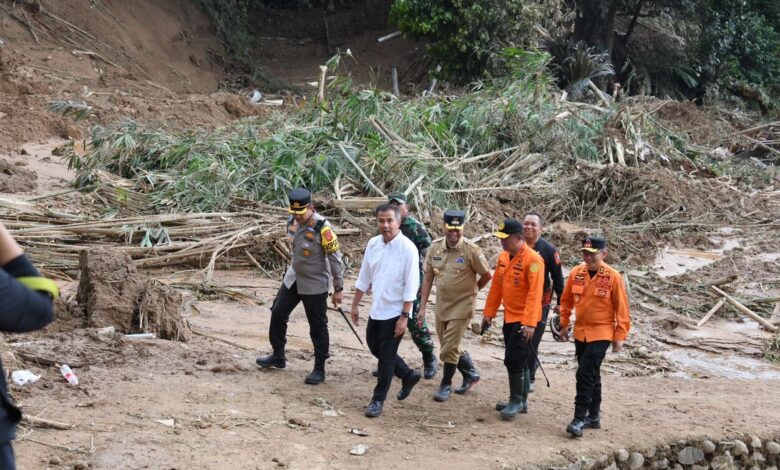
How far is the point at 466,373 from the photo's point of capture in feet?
24.9

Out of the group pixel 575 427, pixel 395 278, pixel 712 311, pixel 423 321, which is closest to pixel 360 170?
pixel 712 311

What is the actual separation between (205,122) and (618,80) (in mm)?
11173

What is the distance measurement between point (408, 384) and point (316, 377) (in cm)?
79

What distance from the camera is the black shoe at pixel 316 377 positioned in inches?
295

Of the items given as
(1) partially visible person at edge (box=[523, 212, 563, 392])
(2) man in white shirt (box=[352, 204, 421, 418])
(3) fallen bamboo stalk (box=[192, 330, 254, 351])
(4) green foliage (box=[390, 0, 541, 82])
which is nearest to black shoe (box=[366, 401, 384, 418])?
(2) man in white shirt (box=[352, 204, 421, 418])

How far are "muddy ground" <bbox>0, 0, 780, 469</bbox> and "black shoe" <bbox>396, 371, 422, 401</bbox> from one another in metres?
0.08

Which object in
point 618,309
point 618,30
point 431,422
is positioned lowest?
point 431,422

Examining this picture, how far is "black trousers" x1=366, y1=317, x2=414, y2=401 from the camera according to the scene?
6.77 meters

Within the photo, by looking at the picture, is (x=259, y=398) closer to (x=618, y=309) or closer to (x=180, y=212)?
(x=618, y=309)

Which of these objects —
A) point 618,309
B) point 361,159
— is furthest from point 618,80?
point 618,309

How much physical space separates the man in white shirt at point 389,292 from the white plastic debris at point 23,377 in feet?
7.55

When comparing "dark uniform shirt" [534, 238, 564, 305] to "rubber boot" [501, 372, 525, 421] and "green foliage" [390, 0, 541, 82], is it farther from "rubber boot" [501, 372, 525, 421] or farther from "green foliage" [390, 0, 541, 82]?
"green foliage" [390, 0, 541, 82]

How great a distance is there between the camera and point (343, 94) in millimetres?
14453

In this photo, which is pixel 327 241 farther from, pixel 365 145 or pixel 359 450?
pixel 365 145
